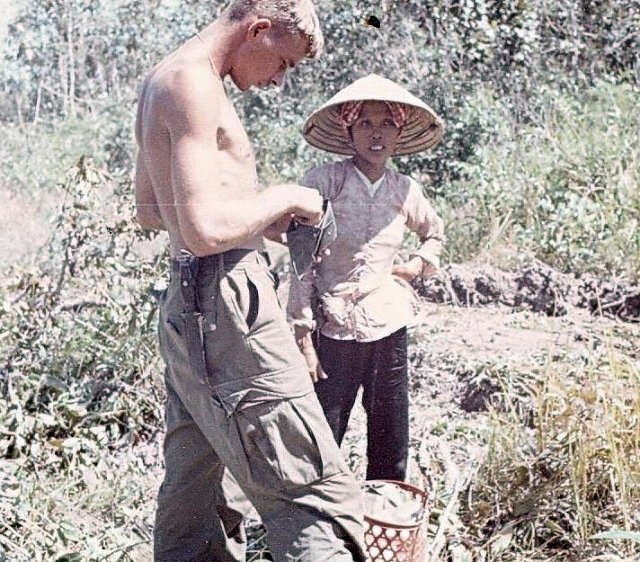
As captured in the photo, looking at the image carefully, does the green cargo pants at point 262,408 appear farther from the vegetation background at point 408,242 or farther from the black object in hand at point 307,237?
the vegetation background at point 408,242

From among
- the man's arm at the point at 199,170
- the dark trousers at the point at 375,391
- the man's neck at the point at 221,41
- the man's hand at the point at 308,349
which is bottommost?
the dark trousers at the point at 375,391

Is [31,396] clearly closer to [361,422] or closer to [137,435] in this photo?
[137,435]

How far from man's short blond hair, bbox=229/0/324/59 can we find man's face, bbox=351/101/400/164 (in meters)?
0.70

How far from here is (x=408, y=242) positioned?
5953mm

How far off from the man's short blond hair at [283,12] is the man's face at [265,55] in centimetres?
Result: 2

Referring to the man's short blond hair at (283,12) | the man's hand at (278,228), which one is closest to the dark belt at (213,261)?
the man's hand at (278,228)

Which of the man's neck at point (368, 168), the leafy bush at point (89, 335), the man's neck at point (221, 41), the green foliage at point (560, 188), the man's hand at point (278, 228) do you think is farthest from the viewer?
the green foliage at point (560, 188)

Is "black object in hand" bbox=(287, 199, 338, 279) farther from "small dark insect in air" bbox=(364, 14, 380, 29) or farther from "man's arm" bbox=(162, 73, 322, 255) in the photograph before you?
"small dark insect in air" bbox=(364, 14, 380, 29)

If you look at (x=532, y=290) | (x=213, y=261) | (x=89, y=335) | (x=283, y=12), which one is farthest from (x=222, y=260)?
(x=532, y=290)

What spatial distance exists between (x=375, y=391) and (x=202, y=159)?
46.6 inches

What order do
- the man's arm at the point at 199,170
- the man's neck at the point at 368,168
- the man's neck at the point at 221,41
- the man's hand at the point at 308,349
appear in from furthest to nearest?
1. the man's neck at the point at 368,168
2. the man's hand at the point at 308,349
3. the man's neck at the point at 221,41
4. the man's arm at the point at 199,170

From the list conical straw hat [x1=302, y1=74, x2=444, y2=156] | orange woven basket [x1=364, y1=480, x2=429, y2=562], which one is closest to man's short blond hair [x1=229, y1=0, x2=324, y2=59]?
conical straw hat [x1=302, y1=74, x2=444, y2=156]

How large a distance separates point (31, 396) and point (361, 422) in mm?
1302

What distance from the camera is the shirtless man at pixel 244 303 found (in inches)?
78.7
